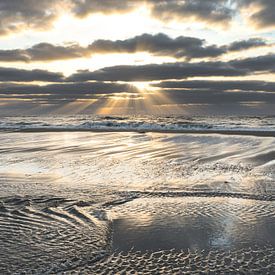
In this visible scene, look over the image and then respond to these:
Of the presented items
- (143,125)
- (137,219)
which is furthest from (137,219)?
(143,125)

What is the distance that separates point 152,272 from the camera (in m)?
4.47

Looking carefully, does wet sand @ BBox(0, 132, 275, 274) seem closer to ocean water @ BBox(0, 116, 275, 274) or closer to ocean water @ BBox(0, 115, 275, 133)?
ocean water @ BBox(0, 116, 275, 274)

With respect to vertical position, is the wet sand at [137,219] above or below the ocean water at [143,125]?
below

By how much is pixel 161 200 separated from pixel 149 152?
8457mm

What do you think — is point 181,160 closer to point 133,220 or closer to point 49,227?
point 133,220

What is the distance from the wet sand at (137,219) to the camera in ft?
15.6

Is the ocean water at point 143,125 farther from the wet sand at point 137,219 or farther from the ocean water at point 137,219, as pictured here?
the wet sand at point 137,219

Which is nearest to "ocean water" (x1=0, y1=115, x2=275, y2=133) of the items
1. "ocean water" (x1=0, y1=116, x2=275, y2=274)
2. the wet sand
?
"ocean water" (x1=0, y1=116, x2=275, y2=274)

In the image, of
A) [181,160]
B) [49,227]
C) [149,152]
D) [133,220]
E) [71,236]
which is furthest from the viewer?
[149,152]

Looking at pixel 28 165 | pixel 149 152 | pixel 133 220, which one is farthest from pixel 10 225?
pixel 149 152

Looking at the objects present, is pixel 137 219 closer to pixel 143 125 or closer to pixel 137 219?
pixel 137 219

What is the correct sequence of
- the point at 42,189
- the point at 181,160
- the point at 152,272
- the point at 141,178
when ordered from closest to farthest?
1. the point at 152,272
2. the point at 42,189
3. the point at 141,178
4. the point at 181,160

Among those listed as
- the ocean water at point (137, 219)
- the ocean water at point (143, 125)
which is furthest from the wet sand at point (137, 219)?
the ocean water at point (143, 125)

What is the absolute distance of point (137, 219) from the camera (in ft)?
21.4
